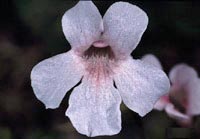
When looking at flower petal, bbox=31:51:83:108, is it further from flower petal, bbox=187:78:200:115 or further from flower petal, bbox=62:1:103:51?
flower petal, bbox=187:78:200:115

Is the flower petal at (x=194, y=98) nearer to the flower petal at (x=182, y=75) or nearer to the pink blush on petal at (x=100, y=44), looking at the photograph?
the flower petal at (x=182, y=75)

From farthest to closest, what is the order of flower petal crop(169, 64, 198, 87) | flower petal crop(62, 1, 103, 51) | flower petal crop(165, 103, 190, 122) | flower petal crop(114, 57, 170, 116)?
1. flower petal crop(169, 64, 198, 87)
2. flower petal crop(165, 103, 190, 122)
3. flower petal crop(114, 57, 170, 116)
4. flower petal crop(62, 1, 103, 51)

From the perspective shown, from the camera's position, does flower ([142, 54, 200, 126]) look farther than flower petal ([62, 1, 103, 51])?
Yes

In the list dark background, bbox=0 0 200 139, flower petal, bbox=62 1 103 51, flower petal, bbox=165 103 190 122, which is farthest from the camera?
dark background, bbox=0 0 200 139

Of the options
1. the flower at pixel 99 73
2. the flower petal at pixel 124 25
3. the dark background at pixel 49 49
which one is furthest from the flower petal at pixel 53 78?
the dark background at pixel 49 49

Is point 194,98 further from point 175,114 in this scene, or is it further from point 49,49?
point 49,49

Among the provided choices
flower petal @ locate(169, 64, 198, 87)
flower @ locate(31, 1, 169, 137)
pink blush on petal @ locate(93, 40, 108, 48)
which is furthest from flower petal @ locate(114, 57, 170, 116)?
flower petal @ locate(169, 64, 198, 87)

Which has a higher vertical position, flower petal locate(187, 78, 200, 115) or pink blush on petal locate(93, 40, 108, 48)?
pink blush on petal locate(93, 40, 108, 48)
